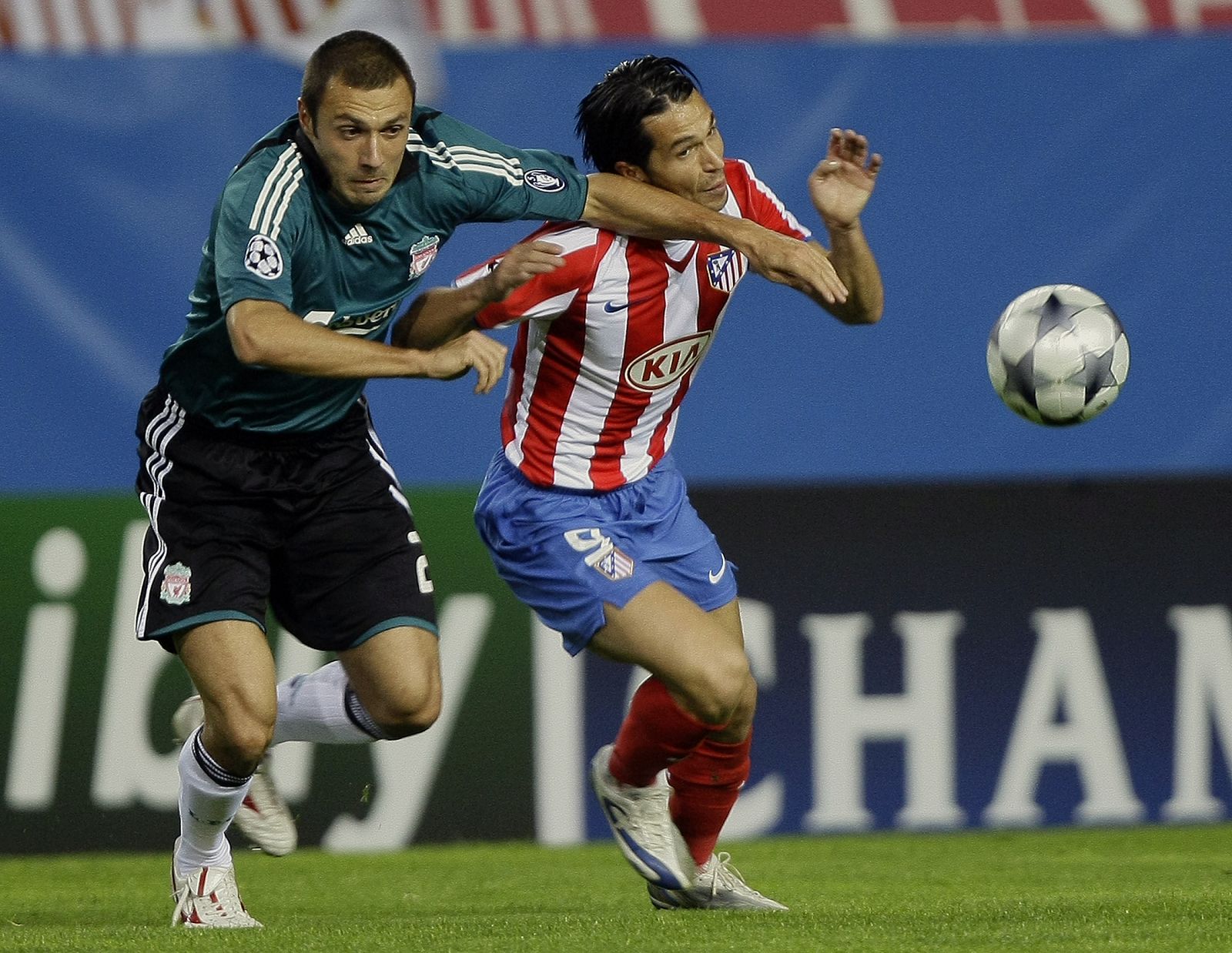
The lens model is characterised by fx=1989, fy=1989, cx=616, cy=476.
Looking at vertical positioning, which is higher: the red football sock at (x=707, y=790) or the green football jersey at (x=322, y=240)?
the green football jersey at (x=322, y=240)

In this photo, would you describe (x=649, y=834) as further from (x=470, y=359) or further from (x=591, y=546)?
(x=470, y=359)

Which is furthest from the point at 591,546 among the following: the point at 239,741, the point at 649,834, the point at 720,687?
the point at 239,741

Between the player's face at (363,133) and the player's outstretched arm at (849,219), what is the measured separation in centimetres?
107

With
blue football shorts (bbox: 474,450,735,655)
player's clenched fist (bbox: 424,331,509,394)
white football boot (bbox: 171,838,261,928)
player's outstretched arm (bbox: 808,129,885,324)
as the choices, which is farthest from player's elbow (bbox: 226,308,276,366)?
player's outstretched arm (bbox: 808,129,885,324)

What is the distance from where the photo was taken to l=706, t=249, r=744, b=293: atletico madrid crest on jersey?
5016 mm

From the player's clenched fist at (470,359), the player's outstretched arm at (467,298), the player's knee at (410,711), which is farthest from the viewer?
the player's knee at (410,711)

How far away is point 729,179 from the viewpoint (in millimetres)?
5219

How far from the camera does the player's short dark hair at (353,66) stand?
172 inches

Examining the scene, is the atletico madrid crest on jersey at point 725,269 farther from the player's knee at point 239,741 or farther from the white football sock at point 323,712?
the player's knee at point 239,741

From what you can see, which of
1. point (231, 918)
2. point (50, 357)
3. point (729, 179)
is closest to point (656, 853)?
point (231, 918)

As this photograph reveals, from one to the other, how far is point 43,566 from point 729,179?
10.4 feet

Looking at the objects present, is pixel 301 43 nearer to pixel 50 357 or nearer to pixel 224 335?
pixel 50 357

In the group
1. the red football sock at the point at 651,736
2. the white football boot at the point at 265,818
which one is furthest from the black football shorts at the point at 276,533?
the red football sock at the point at 651,736

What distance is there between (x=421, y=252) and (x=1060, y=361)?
1.63 meters
